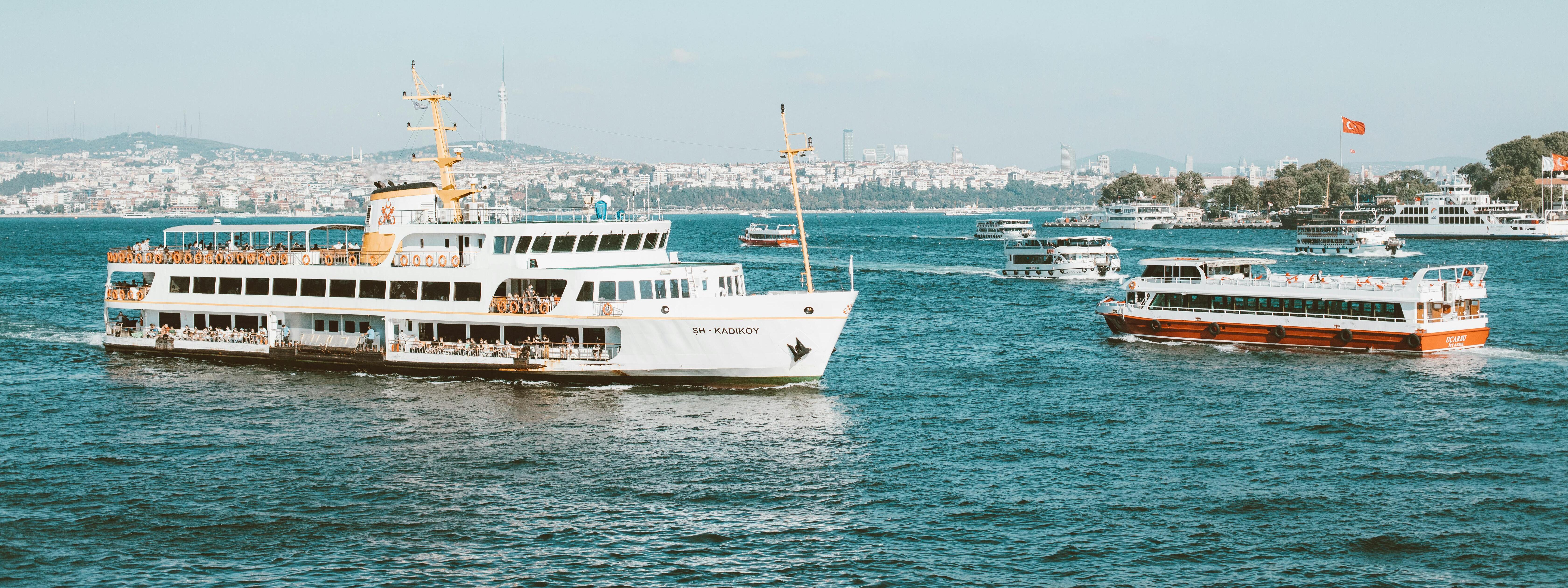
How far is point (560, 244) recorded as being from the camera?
40312 mm

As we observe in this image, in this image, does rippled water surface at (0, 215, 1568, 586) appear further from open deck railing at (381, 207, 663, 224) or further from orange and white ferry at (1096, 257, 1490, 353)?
open deck railing at (381, 207, 663, 224)

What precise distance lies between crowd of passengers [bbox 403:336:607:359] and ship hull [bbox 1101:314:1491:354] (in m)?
25.2

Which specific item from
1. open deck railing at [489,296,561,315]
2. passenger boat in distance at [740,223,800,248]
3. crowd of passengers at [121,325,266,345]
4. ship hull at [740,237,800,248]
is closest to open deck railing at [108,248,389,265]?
crowd of passengers at [121,325,266,345]

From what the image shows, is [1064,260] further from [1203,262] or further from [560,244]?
[560,244]

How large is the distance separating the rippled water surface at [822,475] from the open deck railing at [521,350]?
0.98 m

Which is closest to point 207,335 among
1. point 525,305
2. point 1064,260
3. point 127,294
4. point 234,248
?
point 234,248

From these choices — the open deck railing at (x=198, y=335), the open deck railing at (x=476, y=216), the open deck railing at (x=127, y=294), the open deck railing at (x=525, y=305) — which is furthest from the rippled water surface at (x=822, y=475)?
the open deck railing at (x=476, y=216)

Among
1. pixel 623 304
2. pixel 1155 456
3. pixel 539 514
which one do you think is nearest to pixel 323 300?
pixel 623 304

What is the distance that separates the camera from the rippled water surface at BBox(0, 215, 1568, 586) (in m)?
22.4

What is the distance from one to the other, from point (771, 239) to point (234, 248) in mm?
107390

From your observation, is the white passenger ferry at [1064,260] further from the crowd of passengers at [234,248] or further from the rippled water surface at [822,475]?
the crowd of passengers at [234,248]

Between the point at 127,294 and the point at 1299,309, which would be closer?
the point at 127,294

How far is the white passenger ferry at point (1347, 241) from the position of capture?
121 m

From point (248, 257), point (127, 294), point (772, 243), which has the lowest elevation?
point (127, 294)
